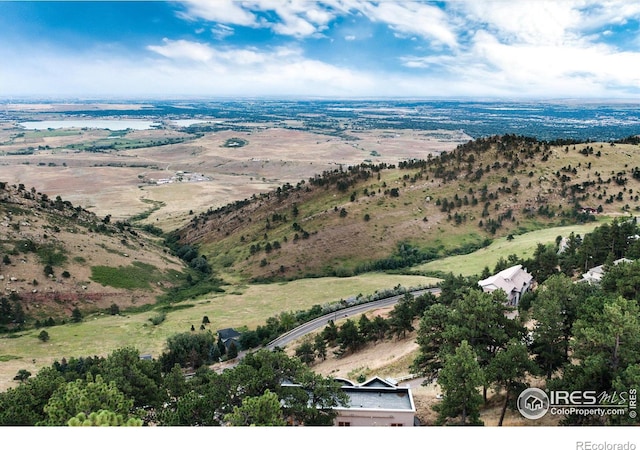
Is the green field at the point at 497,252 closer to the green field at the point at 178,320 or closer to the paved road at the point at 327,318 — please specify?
the green field at the point at 178,320

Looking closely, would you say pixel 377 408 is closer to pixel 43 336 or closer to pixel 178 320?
pixel 178 320

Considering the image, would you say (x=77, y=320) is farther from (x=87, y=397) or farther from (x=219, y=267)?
(x=87, y=397)

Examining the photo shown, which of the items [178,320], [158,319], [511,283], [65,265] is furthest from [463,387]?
[65,265]

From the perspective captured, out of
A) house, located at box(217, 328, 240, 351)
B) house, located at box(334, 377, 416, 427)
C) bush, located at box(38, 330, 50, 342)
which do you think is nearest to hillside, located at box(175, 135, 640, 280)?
house, located at box(217, 328, 240, 351)

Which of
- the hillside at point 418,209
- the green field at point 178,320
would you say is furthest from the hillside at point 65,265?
the hillside at point 418,209

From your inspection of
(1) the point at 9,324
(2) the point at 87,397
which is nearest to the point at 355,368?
(2) the point at 87,397
